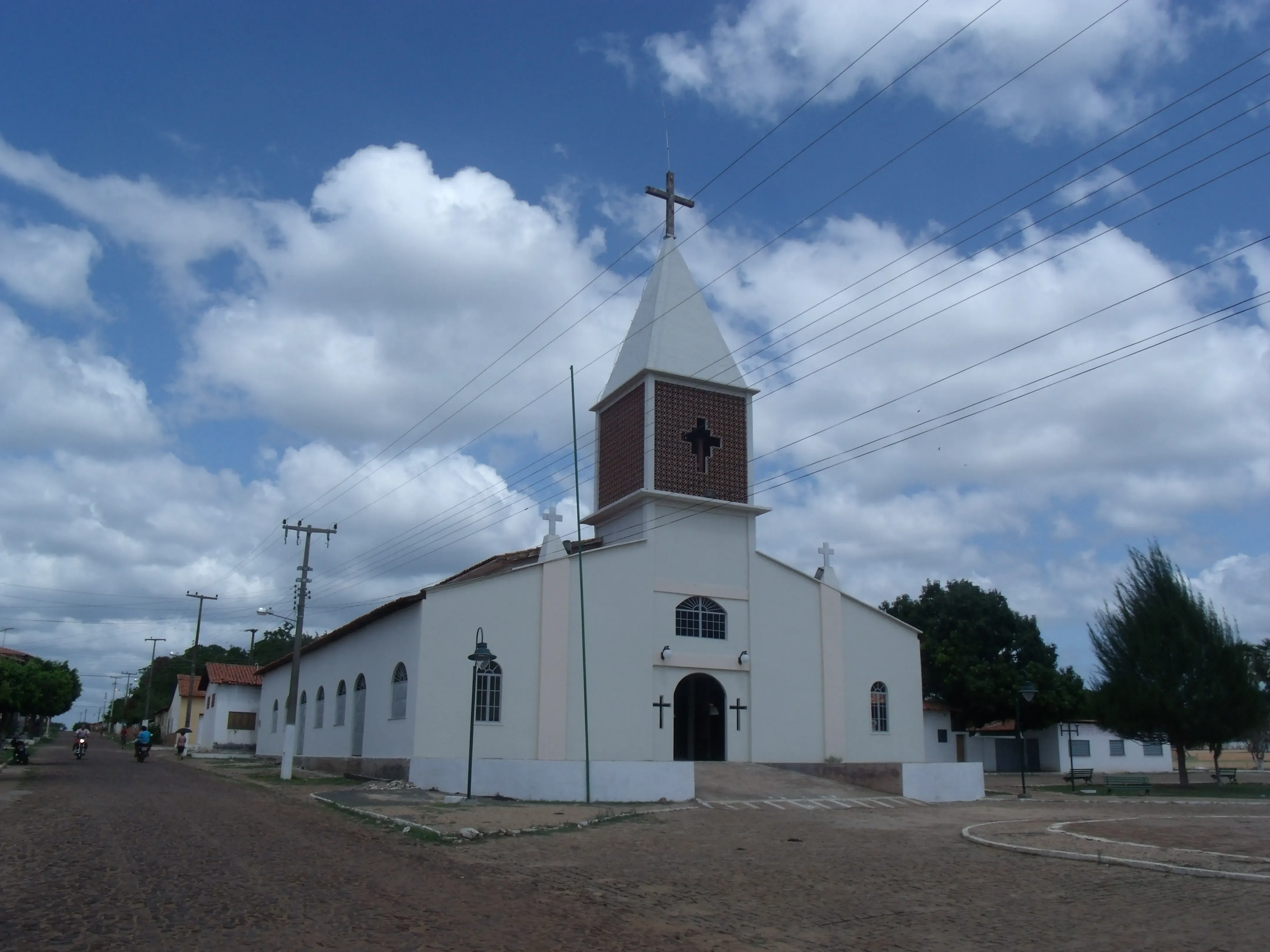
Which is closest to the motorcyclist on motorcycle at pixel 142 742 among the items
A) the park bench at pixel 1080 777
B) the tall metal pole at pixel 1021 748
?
the tall metal pole at pixel 1021 748

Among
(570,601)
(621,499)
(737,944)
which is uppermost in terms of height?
(621,499)

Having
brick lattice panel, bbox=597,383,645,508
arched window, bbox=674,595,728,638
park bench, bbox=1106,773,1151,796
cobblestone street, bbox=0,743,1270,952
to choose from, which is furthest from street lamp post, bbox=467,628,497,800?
park bench, bbox=1106,773,1151,796

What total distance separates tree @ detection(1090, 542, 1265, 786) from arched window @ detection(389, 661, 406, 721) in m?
21.8

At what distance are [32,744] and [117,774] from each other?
80.6 ft

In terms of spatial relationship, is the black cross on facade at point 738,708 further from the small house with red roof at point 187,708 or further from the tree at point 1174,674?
the small house with red roof at point 187,708

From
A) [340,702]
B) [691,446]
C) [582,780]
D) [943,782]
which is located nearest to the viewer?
[582,780]

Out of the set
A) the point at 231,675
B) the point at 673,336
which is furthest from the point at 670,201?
the point at 231,675

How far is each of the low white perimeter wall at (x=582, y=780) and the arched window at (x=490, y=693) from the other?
232 cm

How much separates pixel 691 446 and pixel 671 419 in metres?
0.95

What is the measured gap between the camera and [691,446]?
27.2 m

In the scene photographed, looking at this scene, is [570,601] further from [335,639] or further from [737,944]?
[737,944]

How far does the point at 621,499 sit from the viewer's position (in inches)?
1056

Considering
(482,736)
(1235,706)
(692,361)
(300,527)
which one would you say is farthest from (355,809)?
(1235,706)

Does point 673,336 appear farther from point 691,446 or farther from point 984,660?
point 984,660
